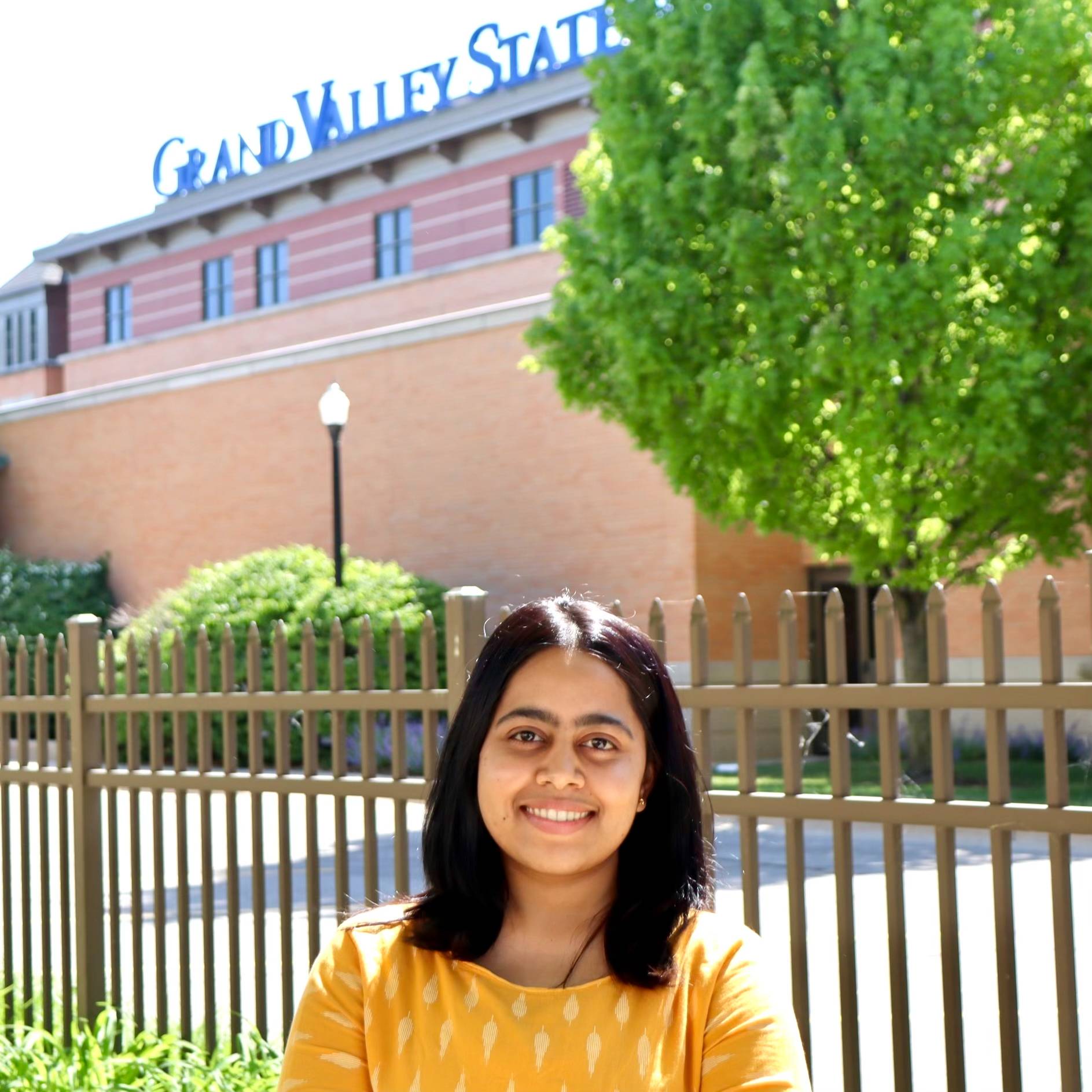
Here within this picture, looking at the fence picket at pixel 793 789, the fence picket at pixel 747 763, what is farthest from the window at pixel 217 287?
the fence picket at pixel 793 789

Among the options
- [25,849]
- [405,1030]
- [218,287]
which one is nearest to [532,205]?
[218,287]

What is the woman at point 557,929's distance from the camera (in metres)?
2.60

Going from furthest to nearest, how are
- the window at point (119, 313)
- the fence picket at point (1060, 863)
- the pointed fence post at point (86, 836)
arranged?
the window at point (119, 313), the pointed fence post at point (86, 836), the fence picket at point (1060, 863)

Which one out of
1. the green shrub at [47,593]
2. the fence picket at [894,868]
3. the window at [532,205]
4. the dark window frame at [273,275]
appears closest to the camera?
the fence picket at [894,868]

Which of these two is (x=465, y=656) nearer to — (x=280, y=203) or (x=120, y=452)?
(x=120, y=452)

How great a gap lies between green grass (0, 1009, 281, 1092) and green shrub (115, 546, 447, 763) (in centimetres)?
1430

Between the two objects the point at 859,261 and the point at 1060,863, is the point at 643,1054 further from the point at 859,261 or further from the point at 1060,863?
the point at 859,261

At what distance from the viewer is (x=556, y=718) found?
2662mm

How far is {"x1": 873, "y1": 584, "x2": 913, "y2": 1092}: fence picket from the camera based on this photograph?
377 centimetres

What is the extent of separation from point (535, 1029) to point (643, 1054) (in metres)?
0.17

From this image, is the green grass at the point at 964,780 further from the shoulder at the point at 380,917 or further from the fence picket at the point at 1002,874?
the shoulder at the point at 380,917

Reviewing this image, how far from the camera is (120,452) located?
31547 mm

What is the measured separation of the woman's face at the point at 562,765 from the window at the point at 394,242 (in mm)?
32123

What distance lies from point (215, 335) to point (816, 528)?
21.4 m
